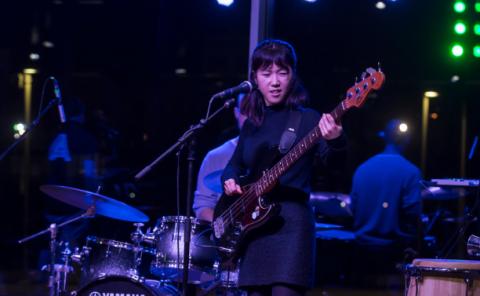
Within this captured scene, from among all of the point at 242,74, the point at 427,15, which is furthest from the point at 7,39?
the point at 427,15

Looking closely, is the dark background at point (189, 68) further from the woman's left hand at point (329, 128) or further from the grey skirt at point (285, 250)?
the woman's left hand at point (329, 128)

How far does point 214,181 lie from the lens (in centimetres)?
520

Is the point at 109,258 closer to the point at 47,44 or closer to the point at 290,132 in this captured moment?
the point at 290,132

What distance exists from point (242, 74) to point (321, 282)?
11.8ft

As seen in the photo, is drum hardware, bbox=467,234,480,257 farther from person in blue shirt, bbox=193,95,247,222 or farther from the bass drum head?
the bass drum head

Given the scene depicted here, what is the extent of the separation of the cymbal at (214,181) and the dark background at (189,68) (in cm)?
498

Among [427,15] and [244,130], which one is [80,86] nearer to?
[427,15]

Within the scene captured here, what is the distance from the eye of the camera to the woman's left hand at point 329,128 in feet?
11.2

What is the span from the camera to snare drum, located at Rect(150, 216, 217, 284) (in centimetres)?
488

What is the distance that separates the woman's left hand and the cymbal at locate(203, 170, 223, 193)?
1.80m

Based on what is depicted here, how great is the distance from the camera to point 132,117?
11.1 meters

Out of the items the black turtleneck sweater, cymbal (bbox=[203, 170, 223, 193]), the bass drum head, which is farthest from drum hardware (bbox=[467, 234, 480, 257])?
the bass drum head

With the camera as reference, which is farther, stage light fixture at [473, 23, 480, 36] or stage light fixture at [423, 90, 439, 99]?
stage light fixture at [423, 90, 439, 99]

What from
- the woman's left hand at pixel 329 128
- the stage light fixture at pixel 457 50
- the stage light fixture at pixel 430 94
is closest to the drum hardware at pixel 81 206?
the woman's left hand at pixel 329 128
